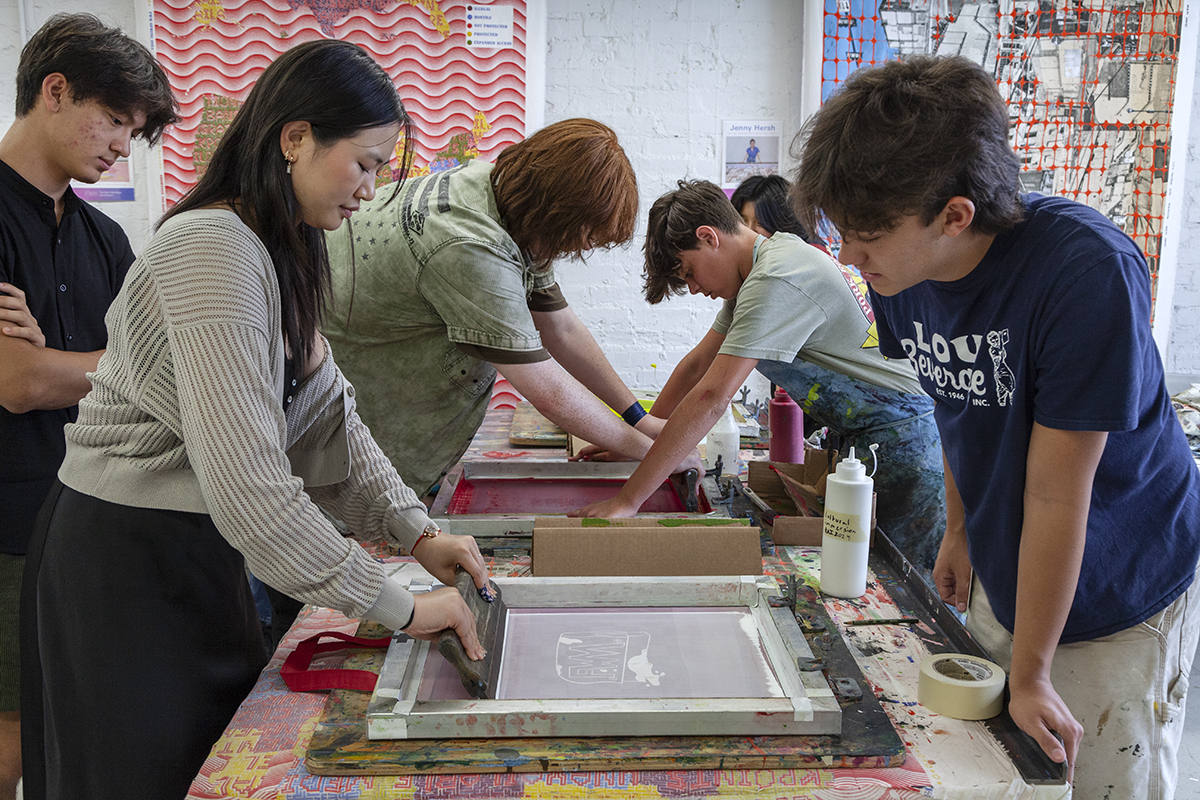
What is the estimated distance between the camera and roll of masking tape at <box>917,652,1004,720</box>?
3.19 feet

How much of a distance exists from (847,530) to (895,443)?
0.69 m

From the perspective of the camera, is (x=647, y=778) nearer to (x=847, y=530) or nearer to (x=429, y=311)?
(x=847, y=530)

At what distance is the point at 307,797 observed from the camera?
854 mm

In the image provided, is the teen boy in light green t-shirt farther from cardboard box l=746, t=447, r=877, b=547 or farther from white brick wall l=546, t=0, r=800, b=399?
white brick wall l=546, t=0, r=800, b=399

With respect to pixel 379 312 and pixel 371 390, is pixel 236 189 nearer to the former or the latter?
pixel 379 312

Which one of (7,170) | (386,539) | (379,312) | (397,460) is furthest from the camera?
(397,460)

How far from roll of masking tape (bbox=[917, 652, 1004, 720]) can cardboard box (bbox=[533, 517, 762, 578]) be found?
354mm

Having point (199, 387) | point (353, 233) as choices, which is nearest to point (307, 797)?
point (199, 387)

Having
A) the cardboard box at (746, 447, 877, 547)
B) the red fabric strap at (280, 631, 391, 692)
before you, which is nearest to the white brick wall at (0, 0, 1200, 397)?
the cardboard box at (746, 447, 877, 547)

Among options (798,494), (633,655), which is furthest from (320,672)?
(798,494)

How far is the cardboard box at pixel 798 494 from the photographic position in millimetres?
1548

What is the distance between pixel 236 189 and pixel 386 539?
57 centimetres

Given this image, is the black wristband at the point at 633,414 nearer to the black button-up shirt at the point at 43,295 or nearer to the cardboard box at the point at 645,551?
the cardboard box at the point at 645,551

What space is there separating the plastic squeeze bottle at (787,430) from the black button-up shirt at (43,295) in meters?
1.54
